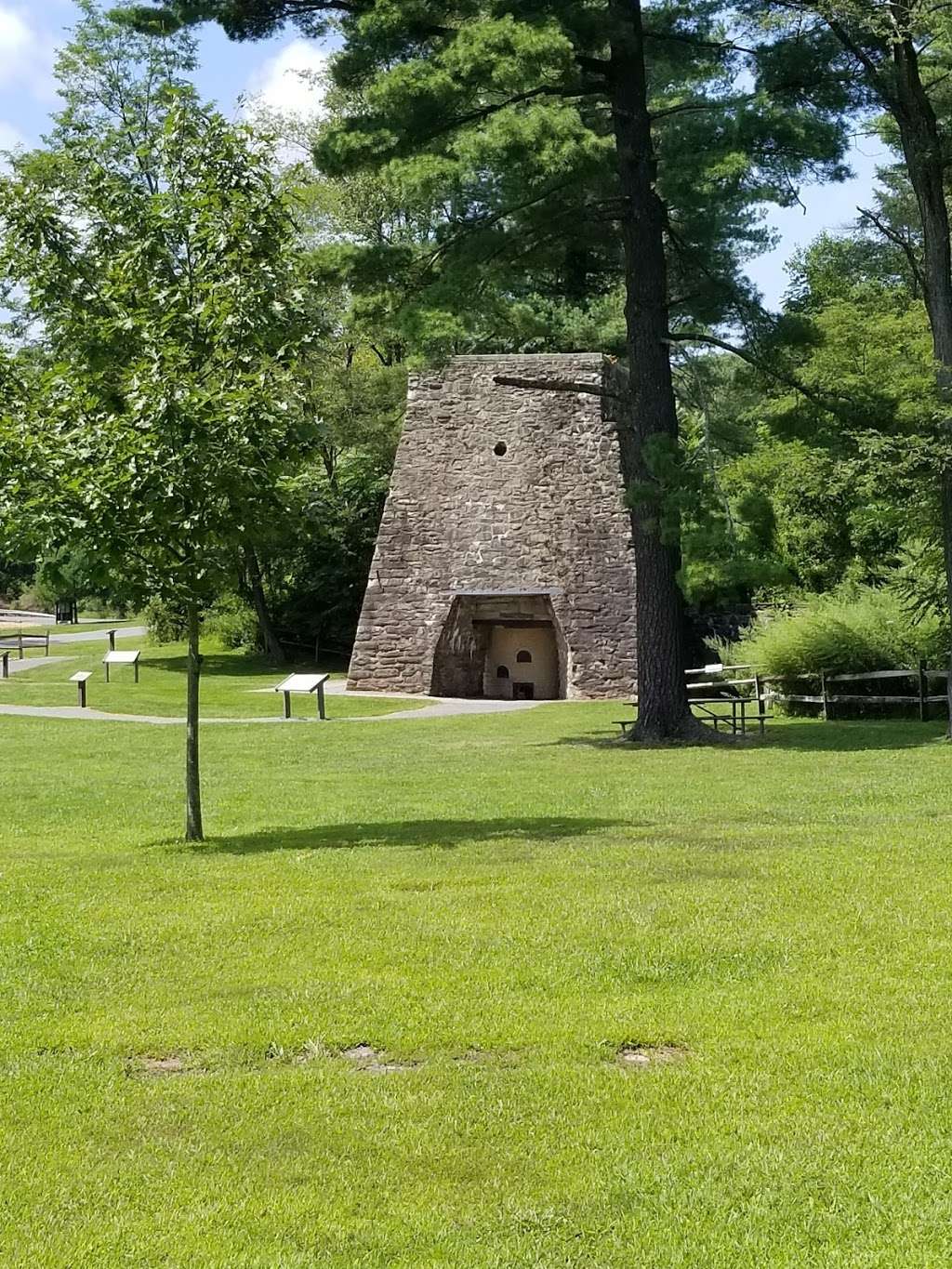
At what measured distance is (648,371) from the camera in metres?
20.0

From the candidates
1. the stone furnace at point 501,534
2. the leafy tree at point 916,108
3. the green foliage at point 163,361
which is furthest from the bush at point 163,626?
the green foliage at point 163,361

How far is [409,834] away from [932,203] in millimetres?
12155

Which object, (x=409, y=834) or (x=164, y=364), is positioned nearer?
(x=164, y=364)

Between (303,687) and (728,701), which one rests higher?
(303,687)

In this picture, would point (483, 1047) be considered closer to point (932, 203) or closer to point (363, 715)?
point (932, 203)

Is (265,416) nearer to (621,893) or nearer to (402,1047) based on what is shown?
(621,893)

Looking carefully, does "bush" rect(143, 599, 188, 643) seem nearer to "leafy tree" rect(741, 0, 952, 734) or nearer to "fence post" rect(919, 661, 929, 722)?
"fence post" rect(919, 661, 929, 722)

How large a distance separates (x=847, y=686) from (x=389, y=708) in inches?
337

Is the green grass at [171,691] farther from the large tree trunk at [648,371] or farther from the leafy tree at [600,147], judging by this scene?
the leafy tree at [600,147]

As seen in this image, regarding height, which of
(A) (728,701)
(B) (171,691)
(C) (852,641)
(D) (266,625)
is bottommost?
(A) (728,701)

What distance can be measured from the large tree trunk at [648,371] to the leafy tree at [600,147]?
0.08 feet

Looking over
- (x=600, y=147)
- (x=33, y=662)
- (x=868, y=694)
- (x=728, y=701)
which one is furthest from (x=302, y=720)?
(x=33, y=662)

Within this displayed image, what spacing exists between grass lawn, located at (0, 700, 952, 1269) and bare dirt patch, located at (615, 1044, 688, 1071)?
3cm

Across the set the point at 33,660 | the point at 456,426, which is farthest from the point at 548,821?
the point at 33,660
